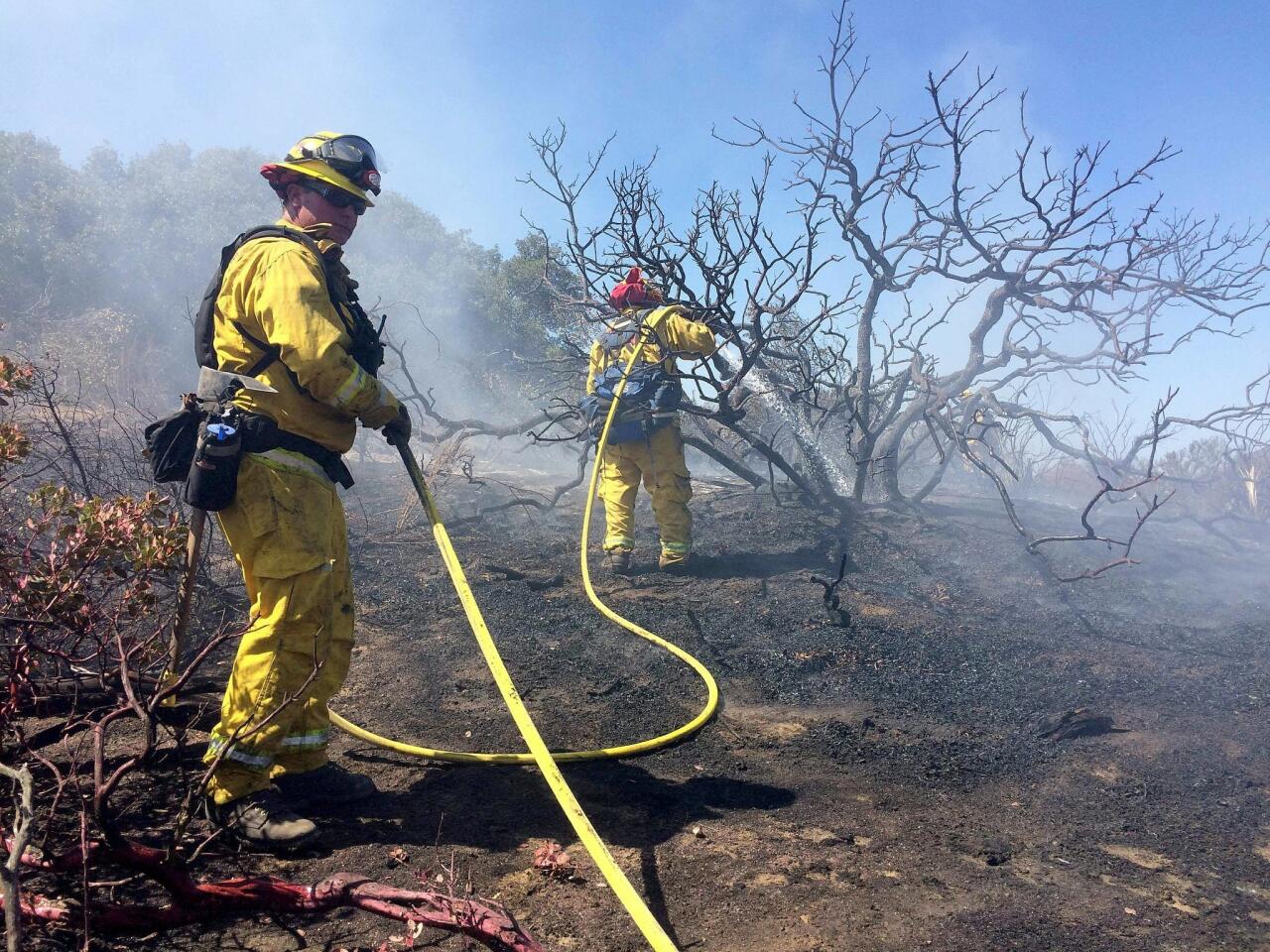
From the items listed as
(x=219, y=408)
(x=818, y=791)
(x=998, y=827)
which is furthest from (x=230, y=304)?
(x=998, y=827)

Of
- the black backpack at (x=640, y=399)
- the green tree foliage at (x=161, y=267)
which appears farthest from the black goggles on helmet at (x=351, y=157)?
the green tree foliage at (x=161, y=267)

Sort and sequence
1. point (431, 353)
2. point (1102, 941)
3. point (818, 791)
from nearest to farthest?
point (1102, 941), point (818, 791), point (431, 353)

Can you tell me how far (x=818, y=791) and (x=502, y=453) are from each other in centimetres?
1441

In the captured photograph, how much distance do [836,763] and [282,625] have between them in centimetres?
217

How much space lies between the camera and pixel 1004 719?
3.50 m

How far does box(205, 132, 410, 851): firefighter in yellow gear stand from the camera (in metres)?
2.28

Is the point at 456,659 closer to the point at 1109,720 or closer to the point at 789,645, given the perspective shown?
the point at 789,645

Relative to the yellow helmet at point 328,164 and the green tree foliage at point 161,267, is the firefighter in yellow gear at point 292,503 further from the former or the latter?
the green tree foliage at point 161,267

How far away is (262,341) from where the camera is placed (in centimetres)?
246

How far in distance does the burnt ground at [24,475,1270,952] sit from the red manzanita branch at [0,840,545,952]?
0.20 ft

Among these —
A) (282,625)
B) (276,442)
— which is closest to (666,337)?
(276,442)

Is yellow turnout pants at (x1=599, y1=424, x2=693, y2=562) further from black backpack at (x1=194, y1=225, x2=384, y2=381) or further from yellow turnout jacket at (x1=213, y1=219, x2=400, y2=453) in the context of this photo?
yellow turnout jacket at (x1=213, y1=219, x2=400, y2=453)

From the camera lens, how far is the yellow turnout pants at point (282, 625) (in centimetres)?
→ 227

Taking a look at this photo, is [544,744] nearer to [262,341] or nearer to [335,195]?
[262,341]
